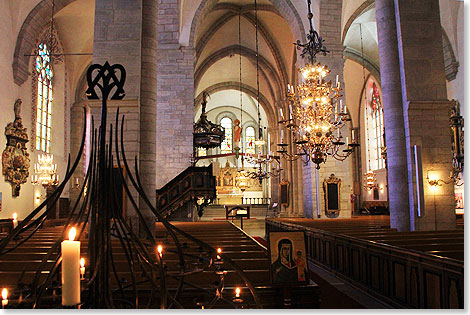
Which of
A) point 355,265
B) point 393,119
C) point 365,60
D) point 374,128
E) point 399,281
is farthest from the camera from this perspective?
point 374,128

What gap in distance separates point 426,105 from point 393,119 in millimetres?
680

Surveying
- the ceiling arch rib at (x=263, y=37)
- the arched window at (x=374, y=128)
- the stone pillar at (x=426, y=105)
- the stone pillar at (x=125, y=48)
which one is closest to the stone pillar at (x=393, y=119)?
the stone pillar at (x=426, y=105)

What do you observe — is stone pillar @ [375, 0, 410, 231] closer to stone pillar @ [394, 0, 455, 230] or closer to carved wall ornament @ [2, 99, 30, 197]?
stone pillar @ [394, 0, 455, 230]

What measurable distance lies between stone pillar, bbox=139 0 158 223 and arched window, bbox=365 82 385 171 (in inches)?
747

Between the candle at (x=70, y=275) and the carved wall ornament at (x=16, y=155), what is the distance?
14.0 metres

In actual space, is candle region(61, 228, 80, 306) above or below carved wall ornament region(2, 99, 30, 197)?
below

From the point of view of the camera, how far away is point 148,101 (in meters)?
7.82

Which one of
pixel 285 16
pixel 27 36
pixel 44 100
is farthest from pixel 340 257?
pixel 44 100

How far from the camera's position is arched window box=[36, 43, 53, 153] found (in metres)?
16.5

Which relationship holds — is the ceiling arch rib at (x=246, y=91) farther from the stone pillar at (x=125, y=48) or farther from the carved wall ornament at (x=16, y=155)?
the stone pillar at (x=125, y=48)

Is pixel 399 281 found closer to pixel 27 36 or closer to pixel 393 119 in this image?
pixel 393 119

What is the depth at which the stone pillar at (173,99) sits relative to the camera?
50.5 feet

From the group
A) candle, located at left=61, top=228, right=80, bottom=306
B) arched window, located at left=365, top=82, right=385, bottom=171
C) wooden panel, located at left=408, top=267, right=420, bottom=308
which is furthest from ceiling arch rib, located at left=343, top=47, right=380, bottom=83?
candle, located at left=61, top=228, right=80, bottom=306

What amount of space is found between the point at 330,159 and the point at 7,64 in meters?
11.3
